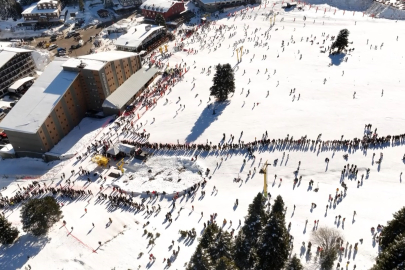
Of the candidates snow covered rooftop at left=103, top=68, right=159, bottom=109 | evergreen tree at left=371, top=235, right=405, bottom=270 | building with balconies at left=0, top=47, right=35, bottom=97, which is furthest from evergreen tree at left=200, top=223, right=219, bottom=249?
building with balconies at left=0, top=47, right=35, bottom=97

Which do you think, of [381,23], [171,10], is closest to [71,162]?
[171,10]

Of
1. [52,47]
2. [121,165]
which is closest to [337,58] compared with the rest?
[121,165]

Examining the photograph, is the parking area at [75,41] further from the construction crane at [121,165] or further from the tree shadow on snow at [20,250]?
the tree shadow on snow at [20,250]

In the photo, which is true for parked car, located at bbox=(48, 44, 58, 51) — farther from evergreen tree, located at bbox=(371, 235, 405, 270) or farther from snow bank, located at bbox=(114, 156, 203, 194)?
evergreen tree, located at bbox=(371, 235, 405, 270)

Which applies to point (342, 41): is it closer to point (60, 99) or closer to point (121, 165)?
point (121, 165)

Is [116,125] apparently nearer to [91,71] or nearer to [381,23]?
[91,71]

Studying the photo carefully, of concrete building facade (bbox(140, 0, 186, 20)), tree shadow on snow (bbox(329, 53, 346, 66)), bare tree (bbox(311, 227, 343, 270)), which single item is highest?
concrete building facade (bbox(140, 0, 186, 20))

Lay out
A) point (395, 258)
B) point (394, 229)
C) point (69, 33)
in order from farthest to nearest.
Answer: point (69, 33) < point (394, 229) < point (395, 258)
